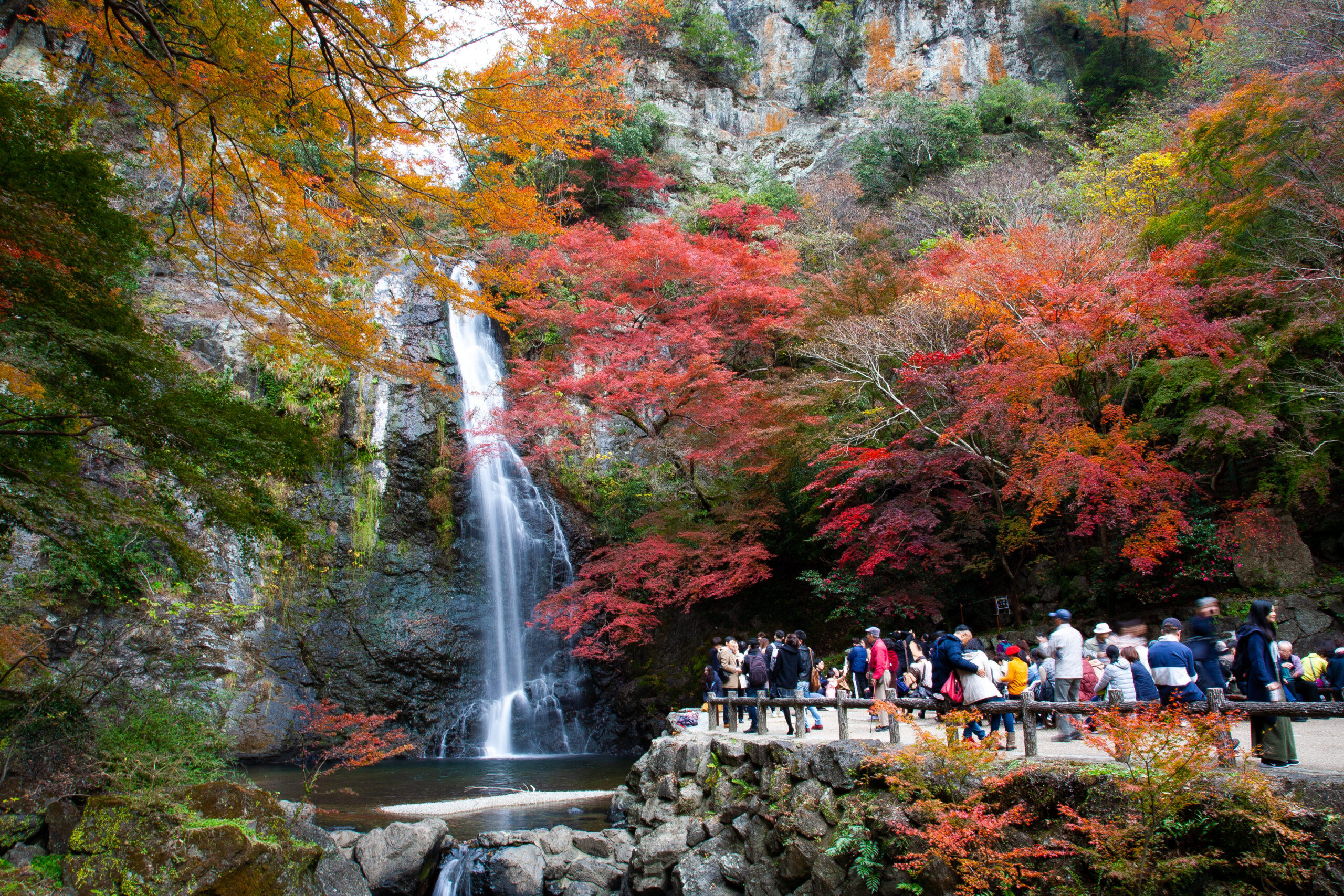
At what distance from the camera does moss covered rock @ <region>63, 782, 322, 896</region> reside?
18.1 ft

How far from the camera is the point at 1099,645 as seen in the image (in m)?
7.75

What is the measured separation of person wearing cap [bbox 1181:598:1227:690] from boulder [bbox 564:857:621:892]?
6154 millimetres

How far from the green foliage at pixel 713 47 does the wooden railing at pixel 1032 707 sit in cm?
3028

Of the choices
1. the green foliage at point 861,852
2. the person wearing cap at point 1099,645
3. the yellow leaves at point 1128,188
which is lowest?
the green foliage at point 861,852

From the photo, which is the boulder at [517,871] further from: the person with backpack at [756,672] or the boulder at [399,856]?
the person with backpack at [756,672]

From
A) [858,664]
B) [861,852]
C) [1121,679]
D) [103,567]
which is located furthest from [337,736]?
[1121,679]

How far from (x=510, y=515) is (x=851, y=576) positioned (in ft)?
28.5

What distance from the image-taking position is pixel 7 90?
15.4 feet

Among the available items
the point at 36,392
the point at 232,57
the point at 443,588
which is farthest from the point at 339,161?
the point at 443,588

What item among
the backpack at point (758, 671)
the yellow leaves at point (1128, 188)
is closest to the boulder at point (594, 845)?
the backpack at point (758, 671)

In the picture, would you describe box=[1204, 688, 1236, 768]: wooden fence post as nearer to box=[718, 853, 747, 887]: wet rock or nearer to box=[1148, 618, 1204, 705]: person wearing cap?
box=[1148, 618, 1204, 705]: person wearing cap

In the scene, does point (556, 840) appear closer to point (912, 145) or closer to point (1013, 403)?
point (1013, 403)

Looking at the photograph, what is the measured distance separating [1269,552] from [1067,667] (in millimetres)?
6402

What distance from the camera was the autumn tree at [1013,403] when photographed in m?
9.98
